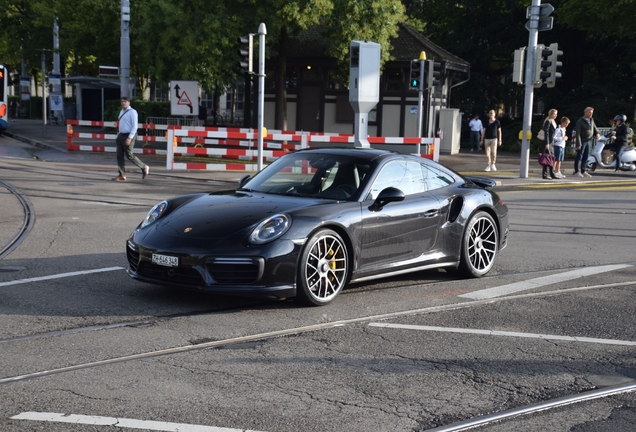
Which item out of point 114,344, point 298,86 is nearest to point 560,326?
point 114,344

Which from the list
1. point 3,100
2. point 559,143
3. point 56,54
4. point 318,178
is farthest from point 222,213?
point 56,54

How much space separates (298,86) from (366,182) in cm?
3022

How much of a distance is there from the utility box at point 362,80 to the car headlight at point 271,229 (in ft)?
44.5

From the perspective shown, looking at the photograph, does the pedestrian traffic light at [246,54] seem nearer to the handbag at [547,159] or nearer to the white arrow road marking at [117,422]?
the handbag at [547,159]

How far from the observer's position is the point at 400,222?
8.05 metres

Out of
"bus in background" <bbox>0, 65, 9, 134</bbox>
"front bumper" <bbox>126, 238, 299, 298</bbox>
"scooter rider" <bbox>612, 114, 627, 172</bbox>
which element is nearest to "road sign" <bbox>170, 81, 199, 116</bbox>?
"scooter rider" <bbox>612, 114, 627, 172</bbox>

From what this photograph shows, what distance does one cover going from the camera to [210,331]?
6.36m

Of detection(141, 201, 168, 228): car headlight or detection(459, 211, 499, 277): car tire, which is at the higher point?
detection(141, 201, 168, 228): car headlight

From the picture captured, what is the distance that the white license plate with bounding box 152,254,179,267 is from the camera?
7047 millimetres

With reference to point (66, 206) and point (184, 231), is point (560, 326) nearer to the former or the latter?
point (184, 231)

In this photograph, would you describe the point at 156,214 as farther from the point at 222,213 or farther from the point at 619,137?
the point at 619,137

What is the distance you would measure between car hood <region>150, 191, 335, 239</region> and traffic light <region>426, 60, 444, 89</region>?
15.7 meters

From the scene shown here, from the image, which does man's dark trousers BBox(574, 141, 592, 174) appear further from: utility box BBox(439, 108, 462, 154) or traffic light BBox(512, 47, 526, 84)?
utility box BBox(439, 108, 462, 154)

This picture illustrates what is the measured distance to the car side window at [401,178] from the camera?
26.6 feet
